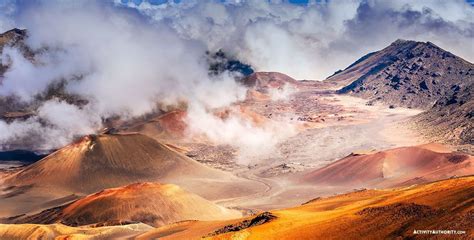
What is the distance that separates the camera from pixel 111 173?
162250 mm

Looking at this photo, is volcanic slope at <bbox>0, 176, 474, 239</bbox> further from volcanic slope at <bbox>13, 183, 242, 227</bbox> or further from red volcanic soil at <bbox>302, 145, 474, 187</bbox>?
red volcanic soil at <bbox>302, 145, 474, 187</bbox>

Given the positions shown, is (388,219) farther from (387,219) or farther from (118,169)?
(118,169)

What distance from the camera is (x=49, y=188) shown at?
155m

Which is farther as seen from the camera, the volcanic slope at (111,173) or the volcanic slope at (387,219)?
the volcanic slope at (111,173)

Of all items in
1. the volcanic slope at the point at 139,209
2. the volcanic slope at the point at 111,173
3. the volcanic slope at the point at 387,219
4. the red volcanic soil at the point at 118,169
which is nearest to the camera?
the volcanic slope at the point at 387,219

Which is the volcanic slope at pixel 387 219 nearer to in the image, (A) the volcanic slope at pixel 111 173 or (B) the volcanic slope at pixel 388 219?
(B) the volcanic slope at pixel 388 219

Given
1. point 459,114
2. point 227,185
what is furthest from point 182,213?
point 459,114

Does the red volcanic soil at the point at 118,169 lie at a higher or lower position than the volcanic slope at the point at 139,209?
higher

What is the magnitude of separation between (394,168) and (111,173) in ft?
251

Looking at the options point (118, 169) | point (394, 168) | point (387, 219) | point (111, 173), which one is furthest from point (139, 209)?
point (387, 219)

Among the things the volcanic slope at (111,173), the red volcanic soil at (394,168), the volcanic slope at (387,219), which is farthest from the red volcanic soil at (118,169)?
the volcanic slope at (387,219)

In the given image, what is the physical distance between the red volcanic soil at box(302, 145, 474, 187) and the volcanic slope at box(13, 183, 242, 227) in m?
36.0

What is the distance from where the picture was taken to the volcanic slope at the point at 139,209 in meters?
109

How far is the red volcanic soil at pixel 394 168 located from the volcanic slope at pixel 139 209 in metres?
36.0
